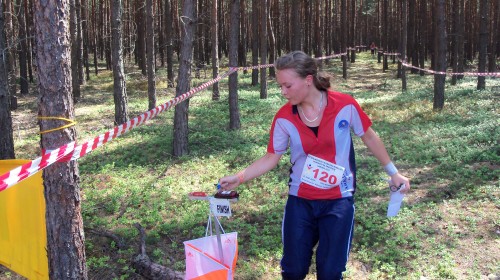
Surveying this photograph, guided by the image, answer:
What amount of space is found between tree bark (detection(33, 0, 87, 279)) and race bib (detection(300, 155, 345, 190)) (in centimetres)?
212

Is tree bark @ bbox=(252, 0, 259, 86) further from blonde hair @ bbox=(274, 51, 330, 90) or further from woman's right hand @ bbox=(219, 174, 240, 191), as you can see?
woman's right hand @ bbox=(219, 174, 240, 191)

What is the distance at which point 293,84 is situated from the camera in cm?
317

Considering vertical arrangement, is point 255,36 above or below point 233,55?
above

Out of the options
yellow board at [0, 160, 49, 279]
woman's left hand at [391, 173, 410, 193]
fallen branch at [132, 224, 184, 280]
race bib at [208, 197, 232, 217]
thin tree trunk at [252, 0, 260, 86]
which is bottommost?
fallen branch at [132, 224, 184, 280]

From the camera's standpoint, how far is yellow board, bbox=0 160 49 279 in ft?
14.6

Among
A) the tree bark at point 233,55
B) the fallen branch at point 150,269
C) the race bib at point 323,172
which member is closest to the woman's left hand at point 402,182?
the race bib at point 323,172

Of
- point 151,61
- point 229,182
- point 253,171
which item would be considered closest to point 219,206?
point 229,182

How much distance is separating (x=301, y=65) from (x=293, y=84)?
0.14m

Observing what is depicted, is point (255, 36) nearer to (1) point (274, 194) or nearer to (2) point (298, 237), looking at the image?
(1) point (274, 194)

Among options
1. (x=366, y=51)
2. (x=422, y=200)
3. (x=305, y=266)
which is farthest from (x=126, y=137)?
(x=366, y=51)

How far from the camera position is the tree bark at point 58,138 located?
3754mm

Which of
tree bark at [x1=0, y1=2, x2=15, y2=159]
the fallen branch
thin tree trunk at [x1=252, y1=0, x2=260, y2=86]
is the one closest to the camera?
the fallen branch

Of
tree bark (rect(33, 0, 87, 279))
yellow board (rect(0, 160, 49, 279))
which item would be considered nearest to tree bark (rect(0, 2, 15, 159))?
yellow board (rect(0, 160, 49, 279))

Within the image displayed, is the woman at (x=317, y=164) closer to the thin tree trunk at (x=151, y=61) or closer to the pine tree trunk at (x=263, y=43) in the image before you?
the thin tree trunk at (x=151, y=61)
